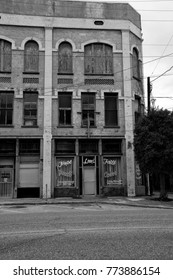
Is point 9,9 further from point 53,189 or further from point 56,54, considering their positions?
point 53,189

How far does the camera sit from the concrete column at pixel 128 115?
66.9 ft

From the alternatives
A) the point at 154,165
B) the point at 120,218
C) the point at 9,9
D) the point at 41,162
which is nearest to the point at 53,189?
the point at 41,162

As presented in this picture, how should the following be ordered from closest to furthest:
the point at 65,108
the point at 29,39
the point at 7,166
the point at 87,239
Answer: the point at 87,239
the point at 7,166
the point at 65,108
the point at 29,39

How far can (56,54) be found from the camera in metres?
21.4

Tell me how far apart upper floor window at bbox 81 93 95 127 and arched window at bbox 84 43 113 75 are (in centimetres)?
180

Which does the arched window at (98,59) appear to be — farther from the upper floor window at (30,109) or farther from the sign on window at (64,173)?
the sign on window at (64,173)

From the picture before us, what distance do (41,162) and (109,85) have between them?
746cm

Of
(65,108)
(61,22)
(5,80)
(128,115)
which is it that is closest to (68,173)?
(65,108)

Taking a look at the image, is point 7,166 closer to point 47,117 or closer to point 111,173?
point 47,117

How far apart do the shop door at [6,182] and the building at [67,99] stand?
0.07m

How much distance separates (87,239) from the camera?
6.71 meters

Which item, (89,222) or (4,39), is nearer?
(89,222)

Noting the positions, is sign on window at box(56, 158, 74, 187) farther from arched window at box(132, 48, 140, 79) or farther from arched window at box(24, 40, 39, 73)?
arched window at box(132, 48, 140, 79)

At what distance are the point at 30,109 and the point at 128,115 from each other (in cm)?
701
